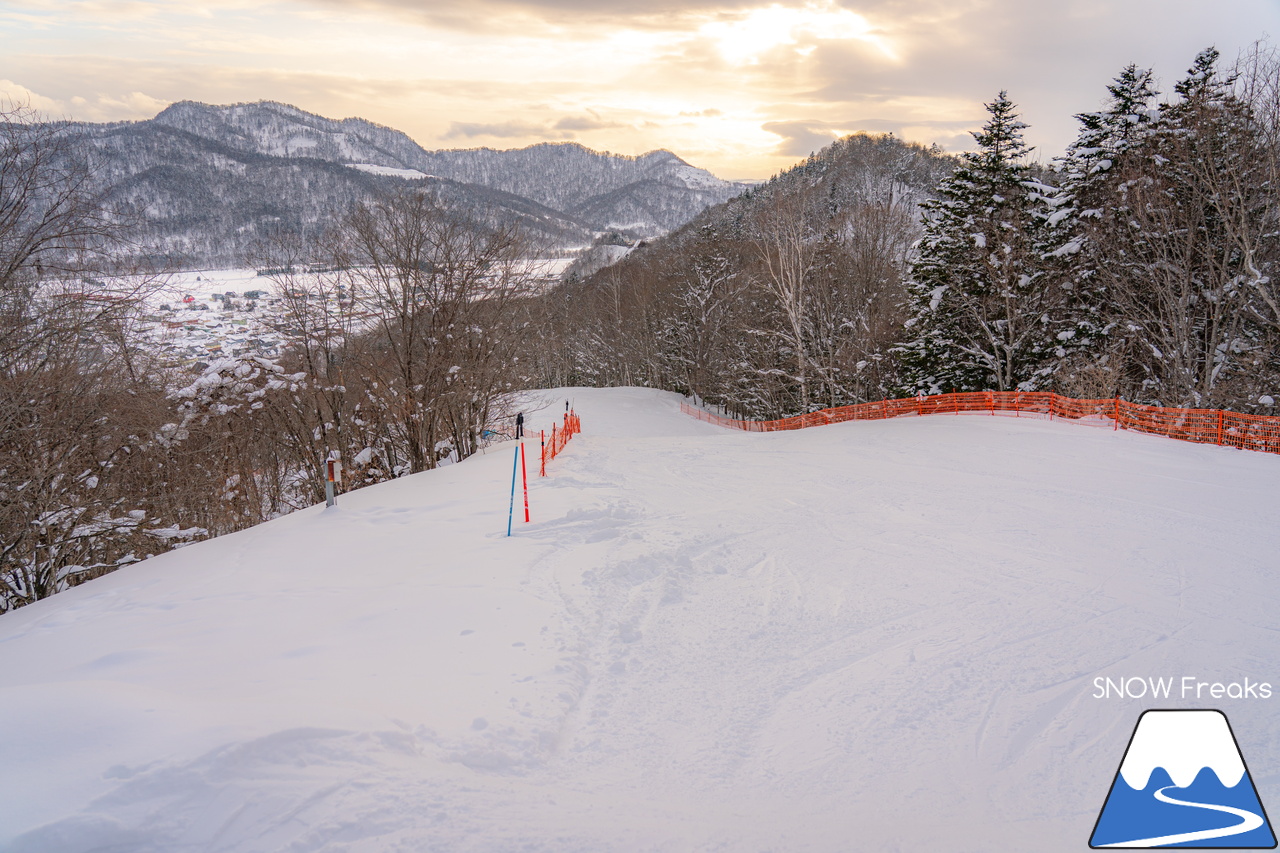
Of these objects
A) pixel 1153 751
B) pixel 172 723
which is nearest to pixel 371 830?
pixel 172 723

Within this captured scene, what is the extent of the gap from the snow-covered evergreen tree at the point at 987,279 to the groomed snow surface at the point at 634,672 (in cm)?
1715

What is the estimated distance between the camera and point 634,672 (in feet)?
20.2

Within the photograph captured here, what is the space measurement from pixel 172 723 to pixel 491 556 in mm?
4737

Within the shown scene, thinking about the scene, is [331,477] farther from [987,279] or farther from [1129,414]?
[987,279]

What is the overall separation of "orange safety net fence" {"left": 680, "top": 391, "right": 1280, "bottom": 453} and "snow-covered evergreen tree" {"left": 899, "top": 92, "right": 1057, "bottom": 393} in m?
3.44

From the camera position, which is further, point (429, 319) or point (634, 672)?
point (429, 319)

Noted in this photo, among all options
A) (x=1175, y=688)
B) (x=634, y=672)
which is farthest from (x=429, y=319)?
(x=1175, y=688)

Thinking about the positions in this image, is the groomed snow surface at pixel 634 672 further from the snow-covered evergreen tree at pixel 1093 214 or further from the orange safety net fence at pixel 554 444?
the snow-covered evergreen tree at pixel 1093 214

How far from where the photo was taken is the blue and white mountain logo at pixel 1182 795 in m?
3.62

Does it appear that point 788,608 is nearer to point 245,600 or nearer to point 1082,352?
point 245,600

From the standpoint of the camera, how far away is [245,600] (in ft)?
23.0

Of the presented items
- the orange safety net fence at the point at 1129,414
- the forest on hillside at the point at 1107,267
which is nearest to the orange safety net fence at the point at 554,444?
the orange safety net fence at the point at 1129,414

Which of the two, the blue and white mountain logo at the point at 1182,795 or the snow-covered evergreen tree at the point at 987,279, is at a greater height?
the snow-covered evergreen tree at the point at 987,279

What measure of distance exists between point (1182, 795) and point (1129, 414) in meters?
17.2
